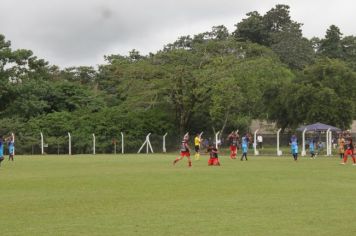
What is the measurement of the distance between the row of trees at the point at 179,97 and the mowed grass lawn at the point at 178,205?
3598 cm

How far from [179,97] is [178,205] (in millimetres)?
48500

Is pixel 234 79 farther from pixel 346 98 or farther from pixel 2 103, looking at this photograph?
pixel 2 103

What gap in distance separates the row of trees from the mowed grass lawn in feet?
118

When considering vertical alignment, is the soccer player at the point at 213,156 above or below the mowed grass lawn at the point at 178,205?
above

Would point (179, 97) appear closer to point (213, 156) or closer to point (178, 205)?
point (213, 156)

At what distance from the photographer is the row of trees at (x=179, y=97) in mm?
58469

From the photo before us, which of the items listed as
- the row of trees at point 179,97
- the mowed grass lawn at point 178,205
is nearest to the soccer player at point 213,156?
the mowed grass lawn at point 178,205

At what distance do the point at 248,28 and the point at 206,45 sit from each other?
37314 millimetres

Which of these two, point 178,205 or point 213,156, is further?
point 213,156

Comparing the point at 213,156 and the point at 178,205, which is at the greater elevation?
the point at 213,156

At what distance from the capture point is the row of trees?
5847 cm

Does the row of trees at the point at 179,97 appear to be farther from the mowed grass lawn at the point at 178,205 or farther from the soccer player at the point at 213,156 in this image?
the mowed grass lawn at the point at 178,205

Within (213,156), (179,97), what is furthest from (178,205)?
(179,97)

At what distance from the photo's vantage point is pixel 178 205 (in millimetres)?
15109
